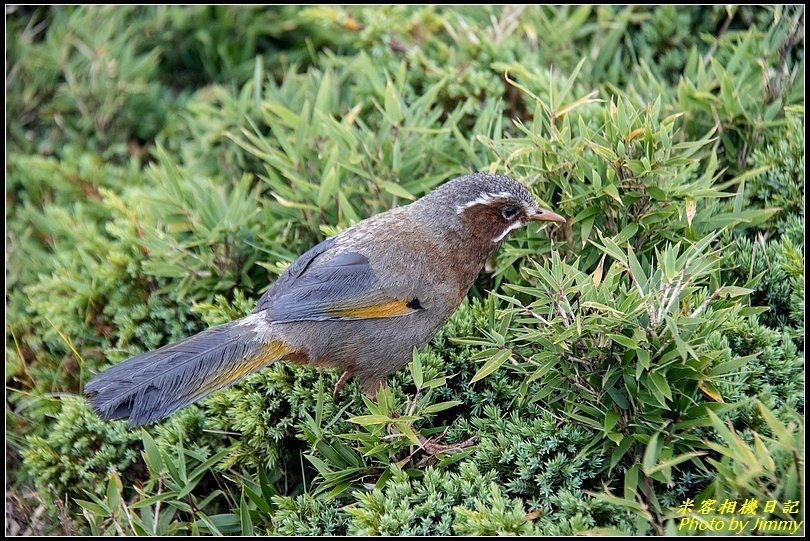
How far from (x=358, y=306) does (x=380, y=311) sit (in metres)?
0.12

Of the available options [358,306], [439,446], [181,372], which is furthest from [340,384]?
[181,372]

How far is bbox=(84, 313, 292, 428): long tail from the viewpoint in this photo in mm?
4008

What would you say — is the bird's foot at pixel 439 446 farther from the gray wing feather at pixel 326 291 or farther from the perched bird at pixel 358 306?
the gray wing feather at pixel 326 291

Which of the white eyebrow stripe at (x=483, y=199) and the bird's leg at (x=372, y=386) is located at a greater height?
the white eyebrow stripe at (x=483, y=199)

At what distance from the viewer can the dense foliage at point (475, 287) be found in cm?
368

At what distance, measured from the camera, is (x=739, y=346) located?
4.07 metres

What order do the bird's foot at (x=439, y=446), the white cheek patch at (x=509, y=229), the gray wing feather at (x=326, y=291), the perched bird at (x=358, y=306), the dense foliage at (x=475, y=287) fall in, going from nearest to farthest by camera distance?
the dense foliage at (x=475, y=287), the bird's foot at (x=439, y=446), the perched bird at (x=358, y=306), the gray wing feather at (x=326, y=291), the white cheek patch at (x=509, y=229)

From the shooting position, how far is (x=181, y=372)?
409 cm

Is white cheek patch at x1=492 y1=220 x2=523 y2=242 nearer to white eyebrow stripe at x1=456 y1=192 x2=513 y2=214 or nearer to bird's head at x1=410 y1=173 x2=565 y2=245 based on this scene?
bird's head at x1=410 y1=173 x2=565 y2=245

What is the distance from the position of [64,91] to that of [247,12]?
5.65 feet

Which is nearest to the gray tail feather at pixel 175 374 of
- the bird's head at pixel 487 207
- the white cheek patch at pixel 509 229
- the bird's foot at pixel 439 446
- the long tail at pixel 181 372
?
the long tail at pixel 181 372

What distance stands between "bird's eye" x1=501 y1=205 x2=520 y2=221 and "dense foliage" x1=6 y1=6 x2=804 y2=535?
0.24m

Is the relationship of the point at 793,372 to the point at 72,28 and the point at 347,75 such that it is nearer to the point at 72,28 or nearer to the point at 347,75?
the point at 347,75

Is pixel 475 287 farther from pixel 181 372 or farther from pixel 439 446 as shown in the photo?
pixel 181 372
